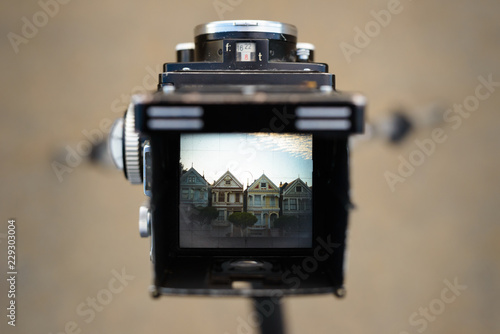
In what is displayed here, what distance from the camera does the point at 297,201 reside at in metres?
0.78

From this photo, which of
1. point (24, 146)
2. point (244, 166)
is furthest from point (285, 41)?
point (24, 146)

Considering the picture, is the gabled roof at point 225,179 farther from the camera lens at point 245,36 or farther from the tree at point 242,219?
the camera lens at point 245,36

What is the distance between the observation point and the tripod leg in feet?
3.07

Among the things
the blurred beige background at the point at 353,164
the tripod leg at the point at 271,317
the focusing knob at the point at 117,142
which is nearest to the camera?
the focusing knob at the point at 117,142

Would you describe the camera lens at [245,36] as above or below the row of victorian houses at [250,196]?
above

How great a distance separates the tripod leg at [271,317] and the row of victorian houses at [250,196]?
0.21 metres

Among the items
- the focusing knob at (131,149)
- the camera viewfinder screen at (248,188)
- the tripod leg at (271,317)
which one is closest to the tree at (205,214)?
the camera viewfinder screen at (248,188)

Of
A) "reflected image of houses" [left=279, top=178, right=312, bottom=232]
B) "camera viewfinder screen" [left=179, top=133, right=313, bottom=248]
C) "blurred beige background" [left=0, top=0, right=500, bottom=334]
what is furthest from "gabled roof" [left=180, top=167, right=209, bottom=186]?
"blurred beige background" [left=0, top=0, right=500, bottom=334]

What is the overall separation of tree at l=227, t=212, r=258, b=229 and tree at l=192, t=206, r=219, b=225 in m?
0.02

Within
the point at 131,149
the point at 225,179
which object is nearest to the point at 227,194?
the point at 225,179

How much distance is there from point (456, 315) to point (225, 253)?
4.16ft

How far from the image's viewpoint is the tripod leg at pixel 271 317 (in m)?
0.94

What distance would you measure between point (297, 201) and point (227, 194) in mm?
92

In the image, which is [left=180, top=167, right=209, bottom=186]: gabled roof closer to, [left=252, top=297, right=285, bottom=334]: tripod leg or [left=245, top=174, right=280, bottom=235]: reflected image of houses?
[left=245, top=174, right=280, bottom=235]: reflected image of houses
